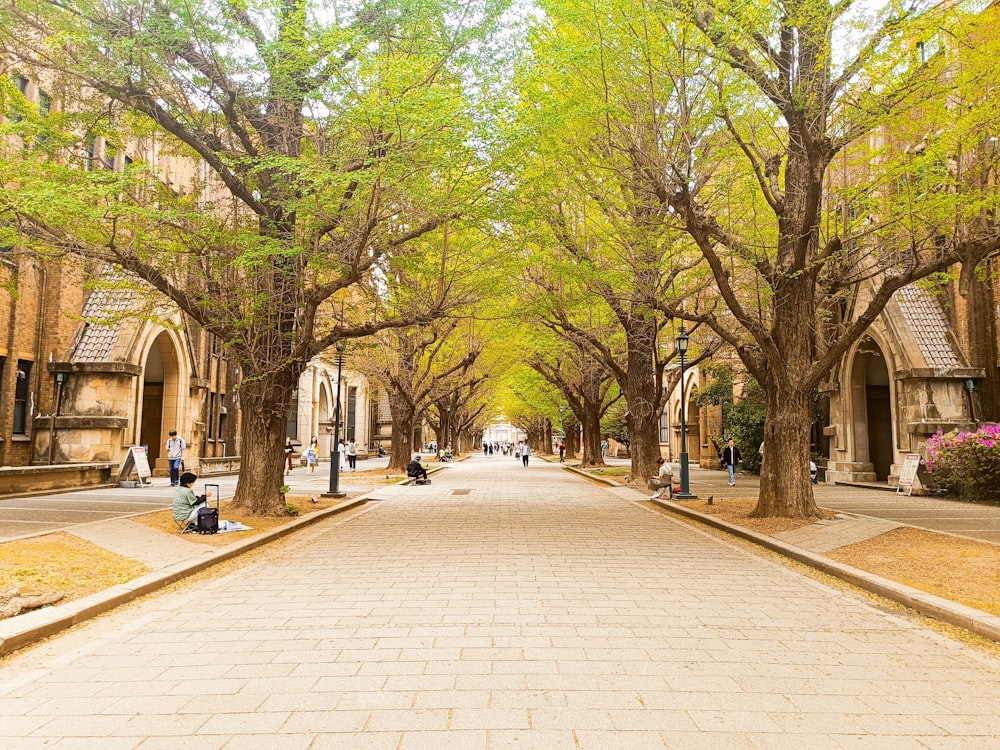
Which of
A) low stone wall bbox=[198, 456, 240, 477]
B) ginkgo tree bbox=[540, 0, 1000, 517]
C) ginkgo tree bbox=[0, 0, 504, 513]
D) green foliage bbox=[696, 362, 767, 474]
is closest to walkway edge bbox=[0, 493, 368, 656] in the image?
ginkgo tree bbox=[0, 0, 504, 513]

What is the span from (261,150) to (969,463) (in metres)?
17.8

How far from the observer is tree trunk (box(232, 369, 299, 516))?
13.7m

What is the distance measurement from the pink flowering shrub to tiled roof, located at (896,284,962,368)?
11.4 feet

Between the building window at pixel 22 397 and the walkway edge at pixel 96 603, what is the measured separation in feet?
46.3

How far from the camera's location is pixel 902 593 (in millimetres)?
7258

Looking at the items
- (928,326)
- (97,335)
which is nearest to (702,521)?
(928,326)

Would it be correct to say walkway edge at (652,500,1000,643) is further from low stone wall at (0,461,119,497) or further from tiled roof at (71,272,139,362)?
tiled roof at (71,272,139,362)

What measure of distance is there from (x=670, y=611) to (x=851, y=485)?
19802 millimetres

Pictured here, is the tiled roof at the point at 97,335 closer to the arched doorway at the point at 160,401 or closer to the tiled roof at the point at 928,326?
the arched doorway at the point at 160,401

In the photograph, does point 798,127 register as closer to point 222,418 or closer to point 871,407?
point 871,407

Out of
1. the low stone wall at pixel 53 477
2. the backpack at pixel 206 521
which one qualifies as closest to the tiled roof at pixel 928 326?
the backpack at pixel 206 521

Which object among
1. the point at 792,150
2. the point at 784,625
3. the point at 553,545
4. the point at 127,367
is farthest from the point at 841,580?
the point at 127,367

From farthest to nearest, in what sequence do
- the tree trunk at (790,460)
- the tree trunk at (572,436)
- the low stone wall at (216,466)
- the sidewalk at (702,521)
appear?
1. the tree trunk at (572,436)
2. the low stone wall at (216,466)
3. the tree trunk at (790,460)
4. the sidewalk at (702,521)

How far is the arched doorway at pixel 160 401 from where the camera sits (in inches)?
1055
